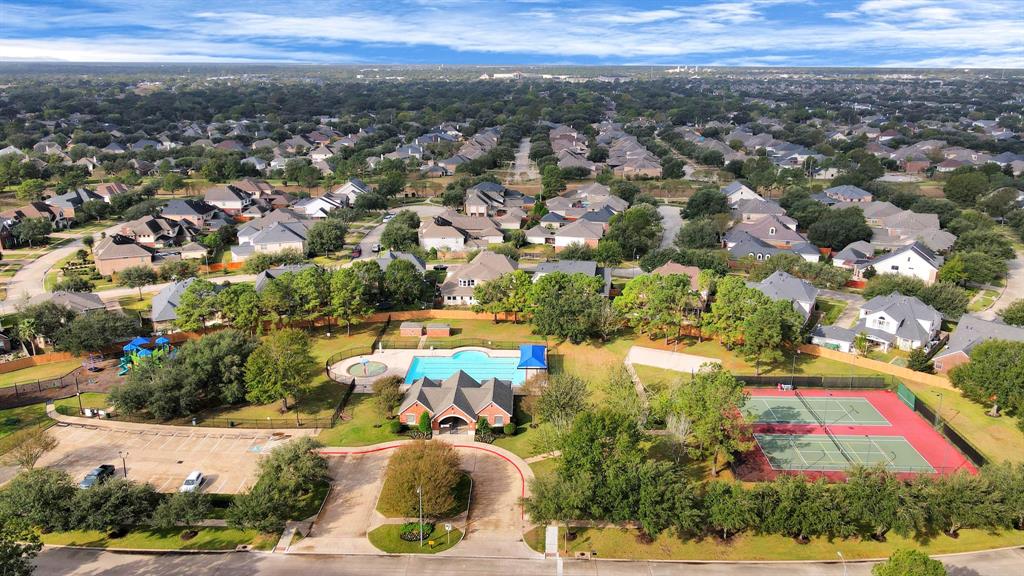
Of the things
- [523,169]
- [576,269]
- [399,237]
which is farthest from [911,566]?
[523,169]

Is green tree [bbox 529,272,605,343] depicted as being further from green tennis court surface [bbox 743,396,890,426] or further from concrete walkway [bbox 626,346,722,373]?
green tennis court surface [bbox 743,396,890,426]

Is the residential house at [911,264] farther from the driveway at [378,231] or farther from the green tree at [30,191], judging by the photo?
the green tree at [30,191]

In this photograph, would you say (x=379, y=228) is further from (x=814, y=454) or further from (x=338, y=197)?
(x=814, y=454)

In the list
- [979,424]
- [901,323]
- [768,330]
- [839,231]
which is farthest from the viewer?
[839,231]

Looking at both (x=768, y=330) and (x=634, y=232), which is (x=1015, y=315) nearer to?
(x=768, y=330)

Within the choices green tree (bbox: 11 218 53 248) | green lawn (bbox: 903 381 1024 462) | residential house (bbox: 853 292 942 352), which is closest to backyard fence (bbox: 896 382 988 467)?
green lawn (bbox: 903 381 1024 462)

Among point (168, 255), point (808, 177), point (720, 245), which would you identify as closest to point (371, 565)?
point (168, 255)

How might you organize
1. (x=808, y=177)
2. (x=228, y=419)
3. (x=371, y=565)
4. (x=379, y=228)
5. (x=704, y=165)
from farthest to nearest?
(x=704, y=165), (x=808, y=177), (x=379, y=228), (x=228, y=419), (x=371, y=565)
